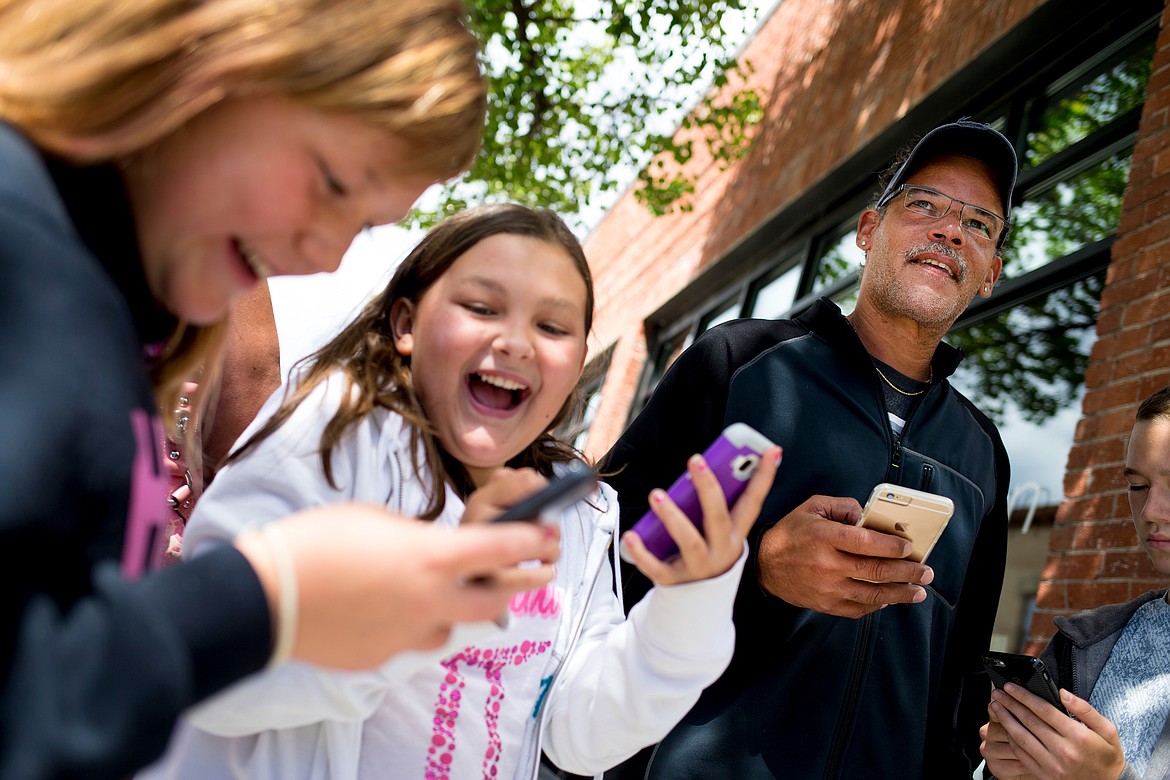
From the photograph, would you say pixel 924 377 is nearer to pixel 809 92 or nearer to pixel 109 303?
pixel 109 303

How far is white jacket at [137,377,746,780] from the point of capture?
48.0 inches

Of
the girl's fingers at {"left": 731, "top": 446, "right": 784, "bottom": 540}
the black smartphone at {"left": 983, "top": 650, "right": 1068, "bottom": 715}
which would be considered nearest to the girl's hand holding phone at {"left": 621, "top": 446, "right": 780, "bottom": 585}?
the girl's fingers at {"left": 731, "top": 446, "right": 784, "bottom": 540}

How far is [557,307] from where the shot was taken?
5.60 ft

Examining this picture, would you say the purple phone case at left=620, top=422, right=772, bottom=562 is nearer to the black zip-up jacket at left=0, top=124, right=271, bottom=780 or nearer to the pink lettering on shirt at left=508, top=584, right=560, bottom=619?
the pink lettering on shirt at left=508, top=584, right=560, bottom=619

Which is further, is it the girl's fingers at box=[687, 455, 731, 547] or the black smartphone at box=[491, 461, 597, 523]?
the girl's fingers at box=[687, 455, 731, 547]

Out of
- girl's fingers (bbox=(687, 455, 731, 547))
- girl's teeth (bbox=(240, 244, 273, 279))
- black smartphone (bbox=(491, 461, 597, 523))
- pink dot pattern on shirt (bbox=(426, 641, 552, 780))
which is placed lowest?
pink dot pattern on shirt (bbox=(426, 641, 552, 780))

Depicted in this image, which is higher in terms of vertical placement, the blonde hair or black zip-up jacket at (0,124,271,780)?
the blonde hair

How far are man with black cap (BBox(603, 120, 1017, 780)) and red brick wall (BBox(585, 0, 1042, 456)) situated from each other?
738 millimetres

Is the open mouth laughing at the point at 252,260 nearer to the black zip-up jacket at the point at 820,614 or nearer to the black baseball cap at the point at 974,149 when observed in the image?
the black zip-up jacket at the point at 820,614

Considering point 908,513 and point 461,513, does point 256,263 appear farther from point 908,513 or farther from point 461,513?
point 908,513

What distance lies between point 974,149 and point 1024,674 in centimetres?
146

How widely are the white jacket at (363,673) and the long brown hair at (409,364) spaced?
23mm

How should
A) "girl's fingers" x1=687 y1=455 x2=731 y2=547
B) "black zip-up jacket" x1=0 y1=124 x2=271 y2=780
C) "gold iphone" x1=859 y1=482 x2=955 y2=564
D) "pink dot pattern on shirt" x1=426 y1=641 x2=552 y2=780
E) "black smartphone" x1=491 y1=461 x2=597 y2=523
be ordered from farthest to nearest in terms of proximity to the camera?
"gold iphone" x1=859 y1=482 x2=955 y2=564, "pink dot pattern on shirt" x1=426 y1=641 x2=552 y2=780, "girl's fingers" x1=687 y1=455 x2=731 y2=547, "black smartphone" x1=491 y1=461 x2=597 y2=523, "black zip-up jacket" x1=0 y1=124 x2=271 y2=780

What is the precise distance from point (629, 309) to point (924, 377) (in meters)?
8.42
